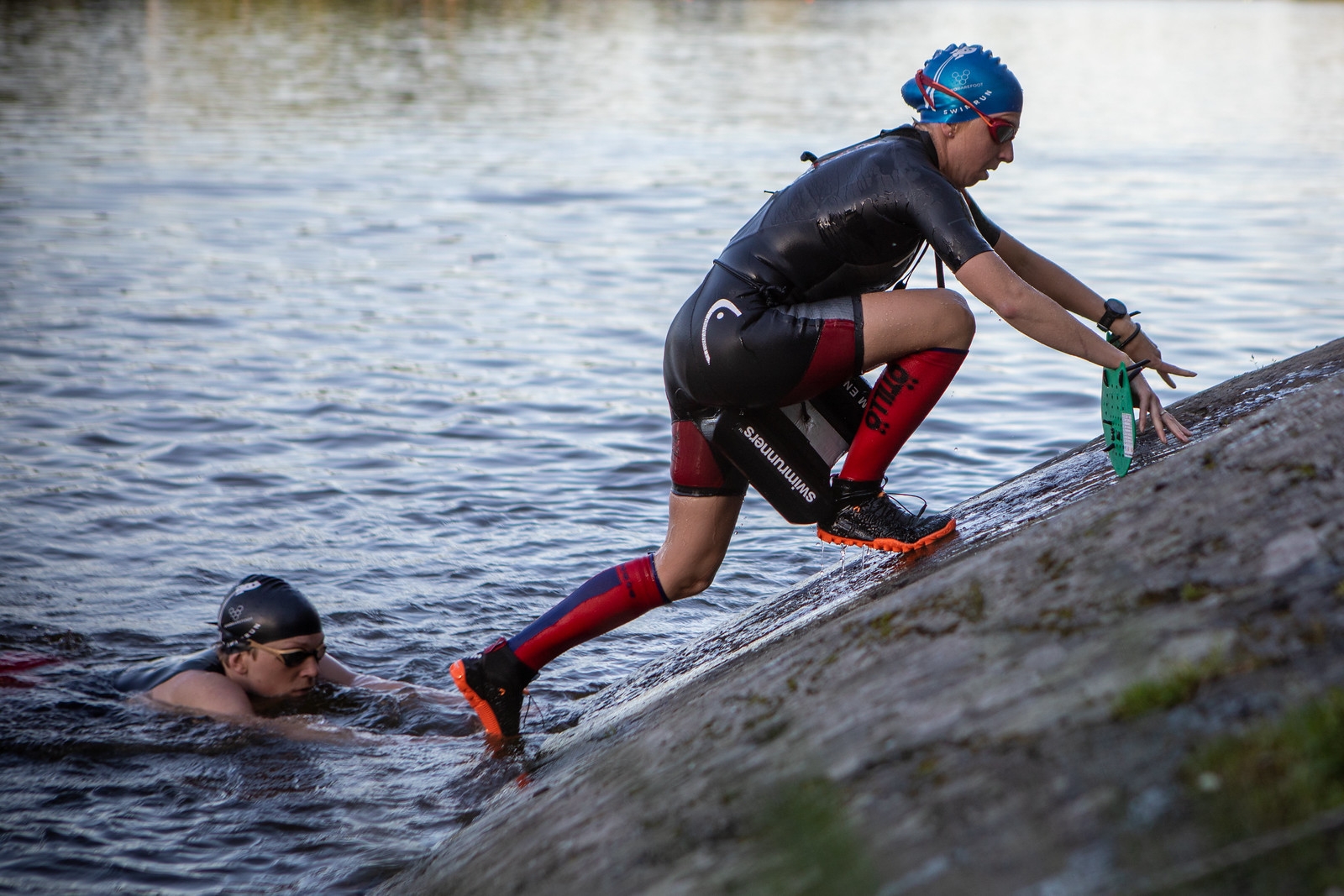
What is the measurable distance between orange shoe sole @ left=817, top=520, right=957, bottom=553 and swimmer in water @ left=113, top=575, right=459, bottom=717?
255 centimetres

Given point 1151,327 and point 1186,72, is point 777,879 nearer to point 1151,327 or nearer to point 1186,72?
point 1151,327

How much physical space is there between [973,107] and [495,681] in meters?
2.96

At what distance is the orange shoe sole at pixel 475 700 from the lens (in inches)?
221

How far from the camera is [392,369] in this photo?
12.5 meters

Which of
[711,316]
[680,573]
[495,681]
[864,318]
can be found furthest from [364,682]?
[864,318]

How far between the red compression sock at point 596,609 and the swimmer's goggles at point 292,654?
1.30m

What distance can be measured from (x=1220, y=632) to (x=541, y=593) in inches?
207

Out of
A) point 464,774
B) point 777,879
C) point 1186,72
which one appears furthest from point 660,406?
point 1186,72

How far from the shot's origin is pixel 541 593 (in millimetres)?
7812

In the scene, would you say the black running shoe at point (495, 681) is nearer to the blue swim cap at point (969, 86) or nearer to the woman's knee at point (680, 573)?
the woman's knee at point (680, 573)

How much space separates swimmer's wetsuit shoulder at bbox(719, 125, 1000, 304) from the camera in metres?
4.66

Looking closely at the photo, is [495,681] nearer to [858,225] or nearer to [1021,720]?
[858,225]

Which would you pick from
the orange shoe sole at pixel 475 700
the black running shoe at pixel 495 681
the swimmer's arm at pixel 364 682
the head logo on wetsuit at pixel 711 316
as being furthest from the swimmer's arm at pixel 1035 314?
the swimmer's arm at pixel 364 682

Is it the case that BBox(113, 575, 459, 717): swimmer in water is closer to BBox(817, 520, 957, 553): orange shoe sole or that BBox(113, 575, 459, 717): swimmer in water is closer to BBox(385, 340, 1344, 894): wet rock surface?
BBox(385, 340, 1344, 894): wet rock surface
